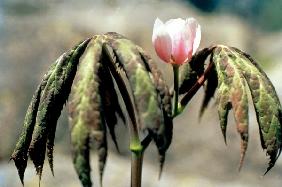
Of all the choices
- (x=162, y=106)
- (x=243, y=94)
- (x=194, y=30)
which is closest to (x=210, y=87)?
(x=194, y=30)

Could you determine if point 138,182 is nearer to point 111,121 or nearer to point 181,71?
point 111,121

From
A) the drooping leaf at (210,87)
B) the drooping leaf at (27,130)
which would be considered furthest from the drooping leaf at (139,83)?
the drooping leaf at (210,87)

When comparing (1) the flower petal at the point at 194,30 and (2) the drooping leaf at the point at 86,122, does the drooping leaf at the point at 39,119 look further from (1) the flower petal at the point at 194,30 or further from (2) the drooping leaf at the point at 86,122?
(1) the flower petal at the point at 194,30

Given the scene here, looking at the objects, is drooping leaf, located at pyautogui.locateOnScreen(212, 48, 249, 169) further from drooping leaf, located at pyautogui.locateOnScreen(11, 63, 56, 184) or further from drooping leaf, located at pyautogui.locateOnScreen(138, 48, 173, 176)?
drooping leaf, located at pyautogui.locateOnScreen(11, 63, 56, 184)

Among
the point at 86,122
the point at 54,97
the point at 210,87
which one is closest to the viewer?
the point at 86,122

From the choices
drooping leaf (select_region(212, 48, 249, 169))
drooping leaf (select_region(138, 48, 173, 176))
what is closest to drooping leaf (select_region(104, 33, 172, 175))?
drooping leaf (select_region(138, 48, 173, 176))

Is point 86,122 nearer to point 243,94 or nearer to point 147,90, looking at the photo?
point 147,90
